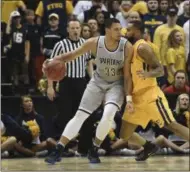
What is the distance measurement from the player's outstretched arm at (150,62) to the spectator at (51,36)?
15.3 feet

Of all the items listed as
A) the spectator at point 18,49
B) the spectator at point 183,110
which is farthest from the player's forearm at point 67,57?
the spectator at point 18,49

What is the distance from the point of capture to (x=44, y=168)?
899cm

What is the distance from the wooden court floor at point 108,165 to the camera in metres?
8.98

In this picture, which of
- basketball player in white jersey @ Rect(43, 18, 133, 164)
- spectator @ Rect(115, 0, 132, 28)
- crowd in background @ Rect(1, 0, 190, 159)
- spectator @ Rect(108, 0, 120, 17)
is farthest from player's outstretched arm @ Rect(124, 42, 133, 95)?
spectator @ Rect(108, 0, 120, 17)

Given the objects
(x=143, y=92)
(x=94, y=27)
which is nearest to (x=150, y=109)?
(x=143, y=92)

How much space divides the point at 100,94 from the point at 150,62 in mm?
836

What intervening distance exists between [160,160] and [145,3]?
5.29 metres

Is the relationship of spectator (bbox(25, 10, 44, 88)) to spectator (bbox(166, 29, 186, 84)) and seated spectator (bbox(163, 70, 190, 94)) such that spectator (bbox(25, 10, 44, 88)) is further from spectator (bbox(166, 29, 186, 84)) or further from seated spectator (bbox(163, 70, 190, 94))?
seated spectator (bbox(163, 70, 190, 94))

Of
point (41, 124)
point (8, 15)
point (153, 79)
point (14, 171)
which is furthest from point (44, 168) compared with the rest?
point (8, 15)

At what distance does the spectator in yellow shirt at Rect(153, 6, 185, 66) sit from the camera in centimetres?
1358

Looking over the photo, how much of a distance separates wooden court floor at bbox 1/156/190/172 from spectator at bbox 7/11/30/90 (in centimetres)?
310

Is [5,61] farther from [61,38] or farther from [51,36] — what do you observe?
[61,38]

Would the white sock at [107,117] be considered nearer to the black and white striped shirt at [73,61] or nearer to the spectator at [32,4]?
the black and white striped shirt at [73,61]

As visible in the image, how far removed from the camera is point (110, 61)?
9266 millimetres
